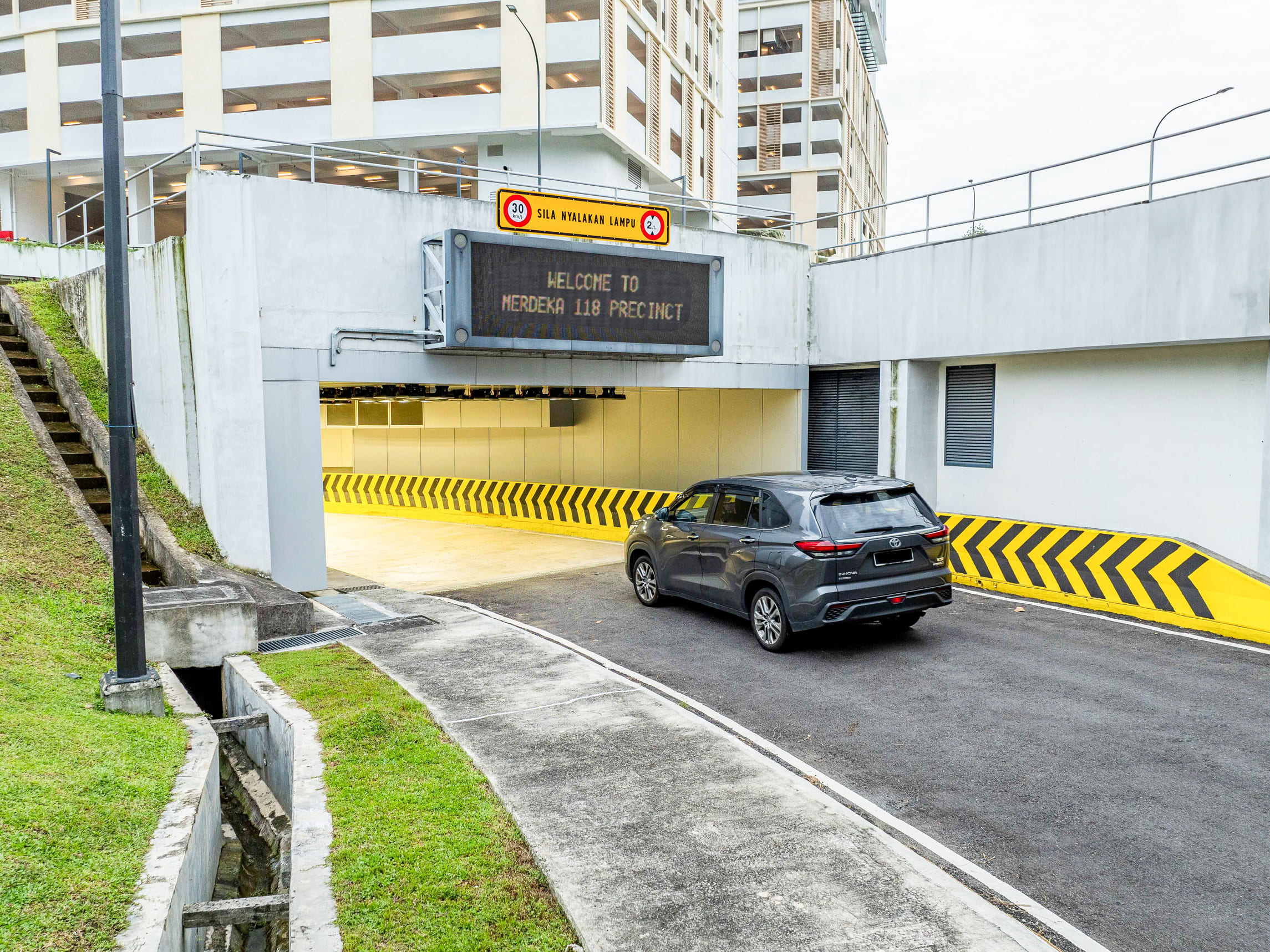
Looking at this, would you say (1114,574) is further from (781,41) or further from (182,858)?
(781,41)

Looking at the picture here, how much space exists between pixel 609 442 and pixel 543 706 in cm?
1434

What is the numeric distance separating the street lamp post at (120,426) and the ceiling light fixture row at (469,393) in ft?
37.2

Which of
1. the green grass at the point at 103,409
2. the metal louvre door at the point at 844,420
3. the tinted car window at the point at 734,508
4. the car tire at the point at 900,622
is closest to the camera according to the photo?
the tinted car window at the point at 734,508

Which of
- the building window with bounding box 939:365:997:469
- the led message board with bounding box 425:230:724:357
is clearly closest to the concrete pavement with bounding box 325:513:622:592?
the led message board with bounding box 425:230:724:357

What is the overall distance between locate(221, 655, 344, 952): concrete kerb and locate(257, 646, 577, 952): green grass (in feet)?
0.23

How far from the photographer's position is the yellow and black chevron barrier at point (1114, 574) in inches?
385

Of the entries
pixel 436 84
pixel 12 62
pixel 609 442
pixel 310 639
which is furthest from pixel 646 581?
pixel 12 62

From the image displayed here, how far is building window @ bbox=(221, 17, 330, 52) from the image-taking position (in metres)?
31.9

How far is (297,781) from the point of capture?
18.8 ft

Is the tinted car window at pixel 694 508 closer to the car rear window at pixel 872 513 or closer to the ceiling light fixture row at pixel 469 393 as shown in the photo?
the car rear window at pixel 872 513

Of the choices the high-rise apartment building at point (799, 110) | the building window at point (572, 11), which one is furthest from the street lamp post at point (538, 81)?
the high-rise apartment building at point (799, 110)

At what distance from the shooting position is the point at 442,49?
3023 centimetres

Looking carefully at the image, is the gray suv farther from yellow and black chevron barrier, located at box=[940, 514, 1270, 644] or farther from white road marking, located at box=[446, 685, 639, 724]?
yellow and black chevron barrier, located at box=[940, 514, 1270, 644]

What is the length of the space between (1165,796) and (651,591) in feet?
22.0
